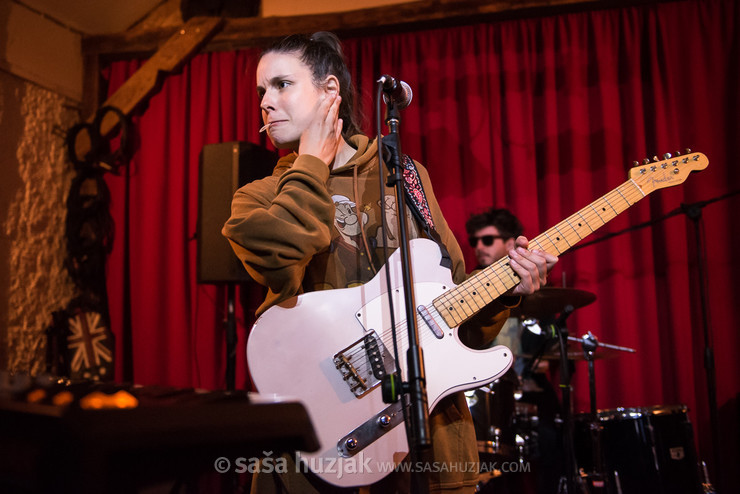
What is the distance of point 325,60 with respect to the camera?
73.5 inches

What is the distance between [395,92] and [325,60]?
50cm

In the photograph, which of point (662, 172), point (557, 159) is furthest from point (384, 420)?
point (557, 159)

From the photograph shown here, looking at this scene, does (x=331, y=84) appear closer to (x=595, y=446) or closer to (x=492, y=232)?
(x=492, y=232)

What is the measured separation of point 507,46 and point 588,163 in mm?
936

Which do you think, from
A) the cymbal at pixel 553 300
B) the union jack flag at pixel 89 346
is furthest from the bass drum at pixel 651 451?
the union jack flag at pixel 89 346

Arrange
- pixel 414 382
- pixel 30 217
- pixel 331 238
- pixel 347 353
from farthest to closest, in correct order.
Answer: pixel 30 217 < pixel 331 238 < pixel 347 353 < pixel 414 382

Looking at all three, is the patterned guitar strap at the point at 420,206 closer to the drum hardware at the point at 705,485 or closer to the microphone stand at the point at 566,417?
the microphone stand at the point at 566,417

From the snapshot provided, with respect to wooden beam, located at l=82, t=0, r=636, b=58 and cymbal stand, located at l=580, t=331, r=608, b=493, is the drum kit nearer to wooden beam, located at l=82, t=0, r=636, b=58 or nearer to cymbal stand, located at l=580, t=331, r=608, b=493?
cymbal stand, located at l=580, t=331, r=608, b=493

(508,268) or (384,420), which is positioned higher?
(508,268)

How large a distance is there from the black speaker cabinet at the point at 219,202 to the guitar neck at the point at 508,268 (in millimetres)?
1931

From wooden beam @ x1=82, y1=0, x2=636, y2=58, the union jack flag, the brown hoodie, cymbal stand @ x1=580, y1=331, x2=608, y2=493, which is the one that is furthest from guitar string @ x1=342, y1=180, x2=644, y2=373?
the union jack flag

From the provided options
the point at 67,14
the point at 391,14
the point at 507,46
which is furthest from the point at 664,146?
the point at 67,14

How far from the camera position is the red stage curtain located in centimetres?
362

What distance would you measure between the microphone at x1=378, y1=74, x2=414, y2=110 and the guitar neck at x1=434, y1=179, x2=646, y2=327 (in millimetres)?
529
